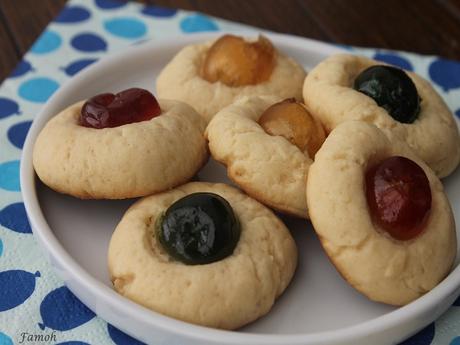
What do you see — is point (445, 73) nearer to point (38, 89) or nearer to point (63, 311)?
point (38, 89)

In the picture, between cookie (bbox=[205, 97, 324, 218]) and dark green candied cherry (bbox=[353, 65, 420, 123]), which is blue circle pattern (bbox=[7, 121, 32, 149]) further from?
dark green candied cherry (bbox=[353, 65, 420, 123])

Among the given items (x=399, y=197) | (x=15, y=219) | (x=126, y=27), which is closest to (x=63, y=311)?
(x=15, y=219)

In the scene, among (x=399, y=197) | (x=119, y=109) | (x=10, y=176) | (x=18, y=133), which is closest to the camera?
(x=399, y=197)

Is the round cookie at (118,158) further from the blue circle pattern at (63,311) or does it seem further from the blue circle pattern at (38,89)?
the blue circle pattern at (38,89)

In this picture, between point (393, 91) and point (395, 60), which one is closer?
point (393, 91)

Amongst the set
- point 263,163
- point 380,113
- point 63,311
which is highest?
point 380,113

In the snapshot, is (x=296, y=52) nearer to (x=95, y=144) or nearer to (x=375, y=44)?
(x=375, y=44)
